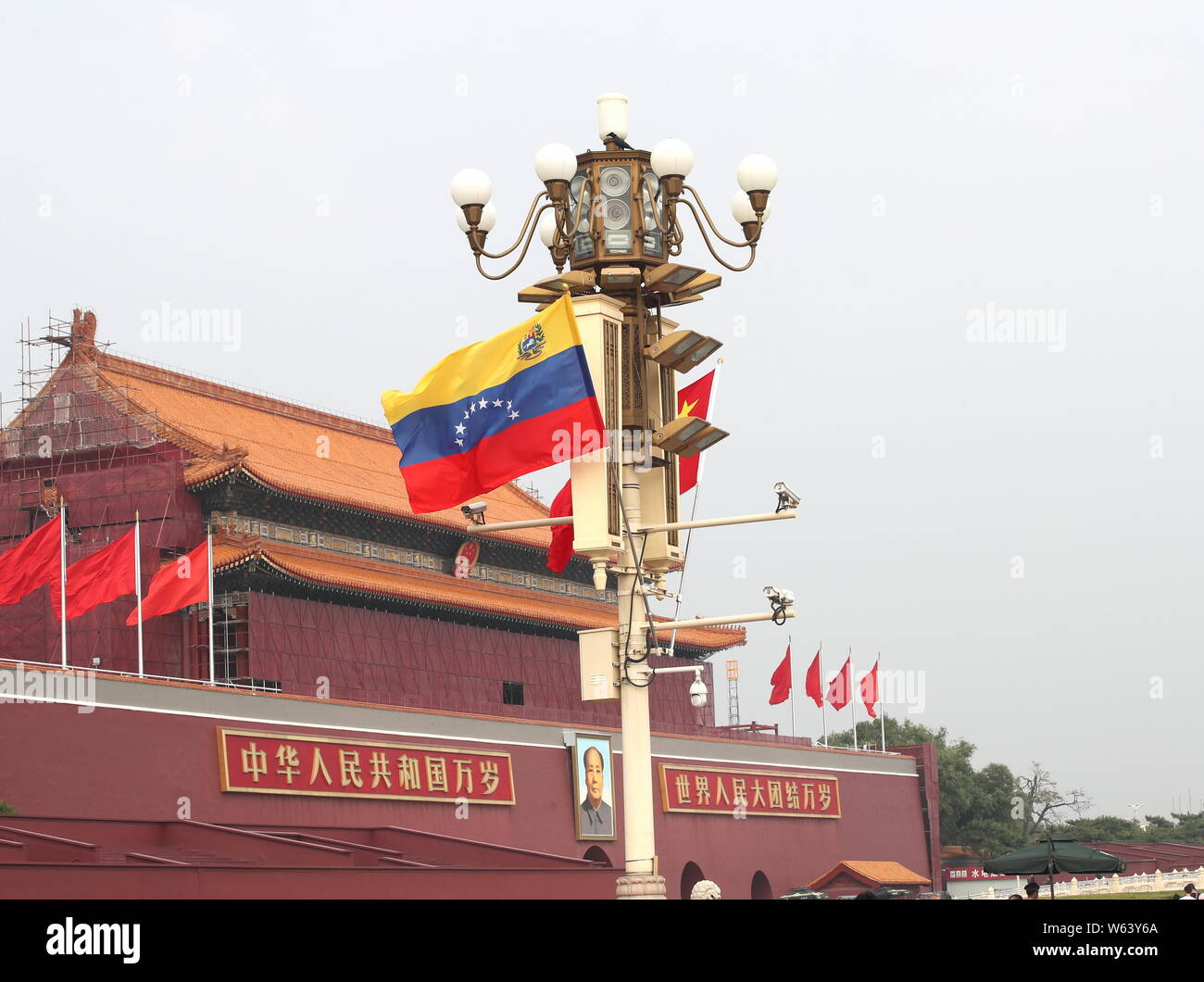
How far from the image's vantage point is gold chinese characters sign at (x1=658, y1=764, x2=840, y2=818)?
33500mm

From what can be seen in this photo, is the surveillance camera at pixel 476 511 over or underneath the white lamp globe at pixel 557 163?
underneath

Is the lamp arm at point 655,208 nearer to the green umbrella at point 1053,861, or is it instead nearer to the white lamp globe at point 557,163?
the white lamp globe at point 557,163

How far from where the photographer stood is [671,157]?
11.0m

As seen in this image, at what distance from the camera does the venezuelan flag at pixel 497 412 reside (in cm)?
1102

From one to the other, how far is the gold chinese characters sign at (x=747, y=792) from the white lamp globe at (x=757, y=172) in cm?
2255

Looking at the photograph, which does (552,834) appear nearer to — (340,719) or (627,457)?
(340,719)

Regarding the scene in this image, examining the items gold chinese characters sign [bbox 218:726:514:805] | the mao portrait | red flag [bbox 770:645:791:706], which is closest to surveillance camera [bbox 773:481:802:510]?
gold chinese characters sign [bbox 218:726:514:805]

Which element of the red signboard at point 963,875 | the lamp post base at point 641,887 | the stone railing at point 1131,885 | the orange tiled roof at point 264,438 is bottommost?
the stone railing at point 1131,885

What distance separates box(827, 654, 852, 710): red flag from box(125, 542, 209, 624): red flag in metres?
17.7

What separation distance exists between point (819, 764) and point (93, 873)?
25.9 m

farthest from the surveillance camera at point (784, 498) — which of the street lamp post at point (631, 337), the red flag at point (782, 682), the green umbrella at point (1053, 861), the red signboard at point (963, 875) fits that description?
the red signboard at point (963, 875)

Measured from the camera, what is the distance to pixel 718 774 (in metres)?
35.2

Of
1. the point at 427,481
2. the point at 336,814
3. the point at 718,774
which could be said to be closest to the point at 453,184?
the point at 427,481

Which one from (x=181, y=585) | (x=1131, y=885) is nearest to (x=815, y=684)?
(x=1131, y=885)
